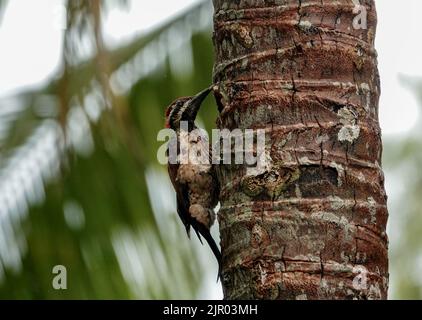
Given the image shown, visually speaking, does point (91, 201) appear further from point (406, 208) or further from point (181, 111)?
point (406, 208)

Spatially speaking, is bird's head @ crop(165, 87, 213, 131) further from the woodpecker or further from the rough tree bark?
the rough tree bark

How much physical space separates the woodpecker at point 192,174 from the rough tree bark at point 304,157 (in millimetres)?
1361

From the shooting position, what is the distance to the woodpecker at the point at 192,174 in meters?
5.29

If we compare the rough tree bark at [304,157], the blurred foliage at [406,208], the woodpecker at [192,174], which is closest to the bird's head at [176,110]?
the woodpecker at [192,174]

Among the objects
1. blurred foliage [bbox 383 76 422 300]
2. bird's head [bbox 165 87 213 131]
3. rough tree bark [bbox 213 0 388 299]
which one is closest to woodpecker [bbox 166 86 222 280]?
bird's head [bbox 165 87 213 131]

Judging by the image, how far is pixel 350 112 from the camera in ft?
12.2

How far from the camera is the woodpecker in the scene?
5293 mm

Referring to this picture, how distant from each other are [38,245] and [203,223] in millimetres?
888

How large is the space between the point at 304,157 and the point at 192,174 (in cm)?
173

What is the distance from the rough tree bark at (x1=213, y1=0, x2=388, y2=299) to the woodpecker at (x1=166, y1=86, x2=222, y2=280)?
1.36 metres

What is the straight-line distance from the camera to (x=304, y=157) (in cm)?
366

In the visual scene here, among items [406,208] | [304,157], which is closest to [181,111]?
[304,157]
